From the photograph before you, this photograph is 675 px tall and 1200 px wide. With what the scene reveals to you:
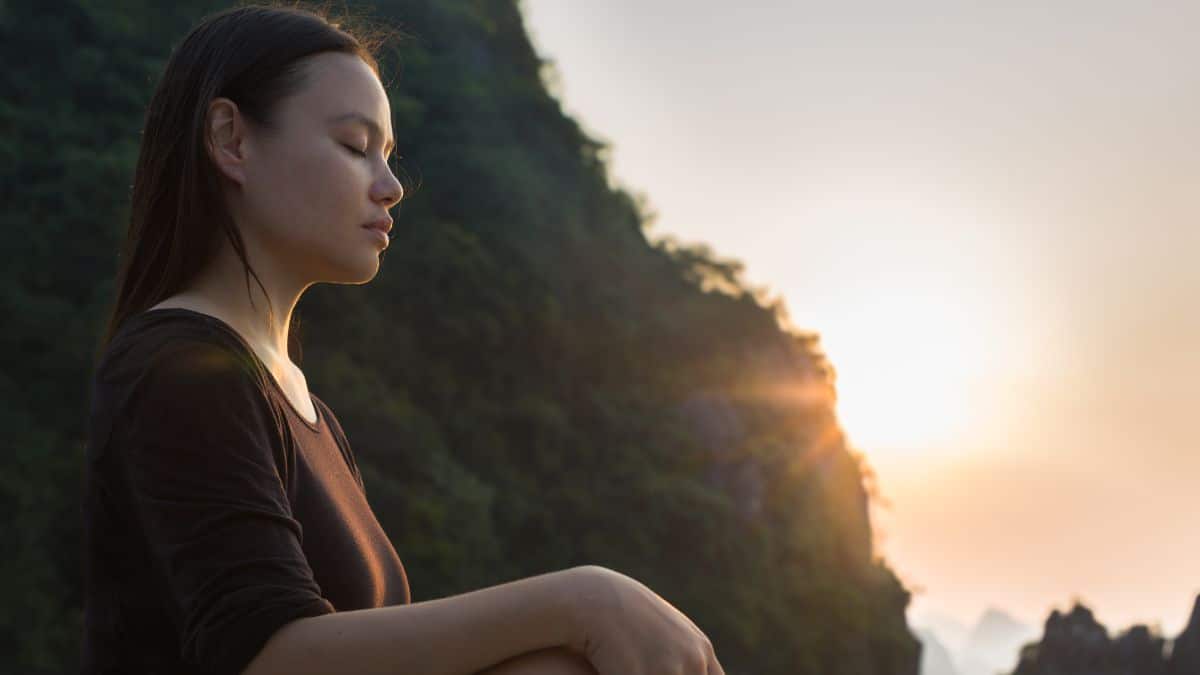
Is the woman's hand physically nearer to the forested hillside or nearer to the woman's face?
the woman's face

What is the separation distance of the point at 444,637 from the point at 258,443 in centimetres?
29

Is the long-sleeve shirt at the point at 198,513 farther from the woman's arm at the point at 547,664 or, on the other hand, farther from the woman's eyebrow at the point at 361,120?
the woman's eyebrow at the point at 361,120

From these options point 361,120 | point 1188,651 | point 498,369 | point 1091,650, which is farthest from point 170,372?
point 498,369

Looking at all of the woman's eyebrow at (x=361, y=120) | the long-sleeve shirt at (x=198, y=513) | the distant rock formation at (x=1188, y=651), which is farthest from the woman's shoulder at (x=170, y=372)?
the distant rock formation at (x=1188, y=651)

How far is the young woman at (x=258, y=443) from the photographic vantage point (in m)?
1.13

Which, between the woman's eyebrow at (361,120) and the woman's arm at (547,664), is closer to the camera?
the woman's arm at (547,664)

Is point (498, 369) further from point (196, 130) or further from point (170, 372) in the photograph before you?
point (170, 372)

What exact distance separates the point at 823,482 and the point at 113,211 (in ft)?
58.0

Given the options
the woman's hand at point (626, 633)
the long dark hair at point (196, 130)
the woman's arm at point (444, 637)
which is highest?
the long dark hair at point (196, 130)

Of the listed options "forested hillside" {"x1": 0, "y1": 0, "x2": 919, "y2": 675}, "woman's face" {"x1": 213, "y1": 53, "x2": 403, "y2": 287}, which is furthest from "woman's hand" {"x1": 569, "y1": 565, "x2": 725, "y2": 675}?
"forested hillside" {"x1": 0, "y1": 0, "x2": 919, "y2": 675}

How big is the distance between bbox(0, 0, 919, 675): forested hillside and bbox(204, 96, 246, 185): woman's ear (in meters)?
12.3

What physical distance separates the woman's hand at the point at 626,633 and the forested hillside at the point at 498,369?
1263 cm

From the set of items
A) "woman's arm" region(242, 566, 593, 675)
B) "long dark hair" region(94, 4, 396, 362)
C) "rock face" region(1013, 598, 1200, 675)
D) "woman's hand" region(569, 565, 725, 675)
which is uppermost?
"rock face" region(1013, 598, 1200, 675)

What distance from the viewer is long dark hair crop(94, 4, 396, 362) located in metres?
1.45
